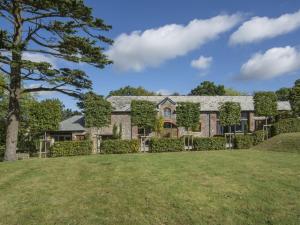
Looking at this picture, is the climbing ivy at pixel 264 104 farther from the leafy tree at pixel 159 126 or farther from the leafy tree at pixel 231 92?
the leafy tree at pixel 231 92

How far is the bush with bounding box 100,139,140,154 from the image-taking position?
28.5 m

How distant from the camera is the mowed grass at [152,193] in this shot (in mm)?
10898

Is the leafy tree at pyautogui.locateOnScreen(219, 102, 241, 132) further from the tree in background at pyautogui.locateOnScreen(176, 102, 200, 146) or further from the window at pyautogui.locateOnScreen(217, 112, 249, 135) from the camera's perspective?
the window at pyautogui.locateOnScreen(217, 112, 249, 135)

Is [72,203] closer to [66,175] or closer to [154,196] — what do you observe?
[154,196]

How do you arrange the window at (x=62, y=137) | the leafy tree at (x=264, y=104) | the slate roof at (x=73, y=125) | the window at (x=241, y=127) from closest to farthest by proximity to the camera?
the leafy tree at (x=264, y=104)
the slate roof at (x=73, y=125)
the window at (x=62, y=137)
the window at (x=241, y=127)

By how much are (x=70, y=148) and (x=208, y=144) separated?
12.1 m

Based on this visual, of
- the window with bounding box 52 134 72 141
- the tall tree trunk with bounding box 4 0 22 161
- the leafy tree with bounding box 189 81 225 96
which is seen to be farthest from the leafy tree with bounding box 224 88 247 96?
the tall tree trunk with bounding box 4 0 22 161

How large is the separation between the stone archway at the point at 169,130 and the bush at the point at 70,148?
21395 millimetres

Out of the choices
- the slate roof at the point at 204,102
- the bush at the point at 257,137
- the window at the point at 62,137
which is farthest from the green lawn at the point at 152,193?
the slate roof at the point at 204,102

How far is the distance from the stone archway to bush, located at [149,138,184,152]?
18.6 metres

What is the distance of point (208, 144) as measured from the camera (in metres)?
30.3

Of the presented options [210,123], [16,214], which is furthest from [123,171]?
[210,123]

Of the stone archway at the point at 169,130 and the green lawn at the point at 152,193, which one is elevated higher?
the stone archway at the point at 169,130

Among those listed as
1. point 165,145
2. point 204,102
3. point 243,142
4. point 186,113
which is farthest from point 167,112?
point 165,145
